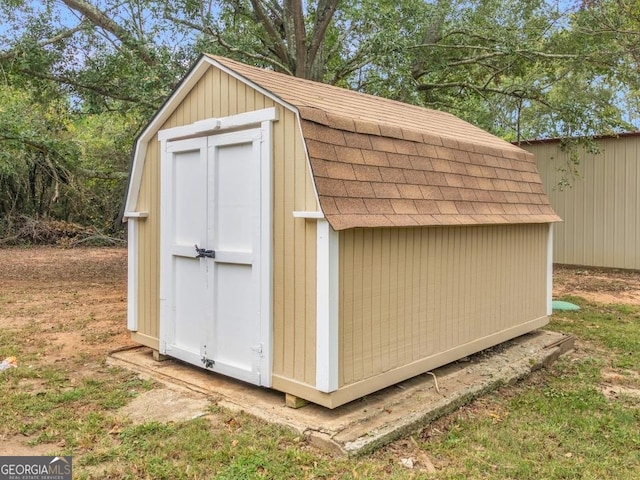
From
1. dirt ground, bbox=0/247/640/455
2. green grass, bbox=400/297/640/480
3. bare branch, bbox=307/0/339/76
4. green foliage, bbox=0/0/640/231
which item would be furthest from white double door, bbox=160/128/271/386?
bare branch, bbox=307/0/339/76

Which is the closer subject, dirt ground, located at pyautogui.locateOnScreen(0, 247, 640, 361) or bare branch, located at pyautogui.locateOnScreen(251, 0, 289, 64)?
dirt ground, located at pyautogui.locateOnScreen(0, 247, 640, 361)

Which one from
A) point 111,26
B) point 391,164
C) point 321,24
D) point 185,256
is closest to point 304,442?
point 185,256

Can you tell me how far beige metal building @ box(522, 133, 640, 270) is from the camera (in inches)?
434

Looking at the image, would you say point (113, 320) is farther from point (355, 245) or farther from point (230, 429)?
point (355, 245)

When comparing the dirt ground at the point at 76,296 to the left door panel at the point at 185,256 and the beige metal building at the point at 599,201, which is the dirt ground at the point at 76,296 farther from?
the left door panel at the point at 185,256

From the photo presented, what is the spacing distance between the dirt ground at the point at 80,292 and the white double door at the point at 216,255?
1.27 m

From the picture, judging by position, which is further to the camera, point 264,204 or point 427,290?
point 427,290

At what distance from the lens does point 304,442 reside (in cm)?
298

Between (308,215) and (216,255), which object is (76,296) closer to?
(216,255)

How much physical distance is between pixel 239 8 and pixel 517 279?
693 centimetres

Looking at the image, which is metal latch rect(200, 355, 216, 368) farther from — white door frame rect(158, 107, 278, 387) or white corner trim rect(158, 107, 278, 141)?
white corner trim rect(158, 107, 278, 141)
